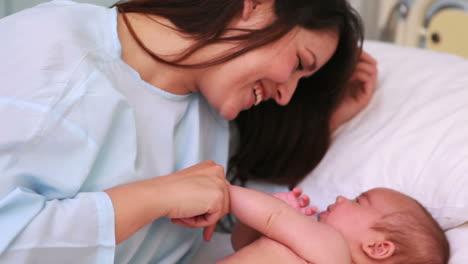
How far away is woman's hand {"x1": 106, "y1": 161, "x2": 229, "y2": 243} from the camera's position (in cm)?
84

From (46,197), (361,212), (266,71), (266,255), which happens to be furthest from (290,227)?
(46,197)

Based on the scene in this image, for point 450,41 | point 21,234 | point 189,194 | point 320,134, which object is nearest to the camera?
point 21,234

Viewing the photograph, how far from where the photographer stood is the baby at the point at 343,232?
97 cm

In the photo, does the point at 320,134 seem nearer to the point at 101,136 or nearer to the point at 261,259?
the point at 261,259

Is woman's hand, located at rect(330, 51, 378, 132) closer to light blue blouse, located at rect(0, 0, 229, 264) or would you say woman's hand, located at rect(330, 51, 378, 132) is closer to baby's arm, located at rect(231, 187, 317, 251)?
baby's arm, located at rect(231, 187, 317, 251)

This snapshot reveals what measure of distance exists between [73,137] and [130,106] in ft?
0.50

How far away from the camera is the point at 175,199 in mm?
894

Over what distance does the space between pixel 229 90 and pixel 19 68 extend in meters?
0.43

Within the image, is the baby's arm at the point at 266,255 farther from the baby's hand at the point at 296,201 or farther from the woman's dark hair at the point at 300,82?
the woman's dark hair at the point at 300,82

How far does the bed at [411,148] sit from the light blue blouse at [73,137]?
1.15 ft

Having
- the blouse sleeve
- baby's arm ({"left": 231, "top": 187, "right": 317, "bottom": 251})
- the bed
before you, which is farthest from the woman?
the bed

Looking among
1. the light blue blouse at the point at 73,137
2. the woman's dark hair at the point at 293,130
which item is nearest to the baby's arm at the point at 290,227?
the light blue blouse at the point at 73,137

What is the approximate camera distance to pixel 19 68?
0.86 meters

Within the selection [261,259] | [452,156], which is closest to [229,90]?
[261,259]
